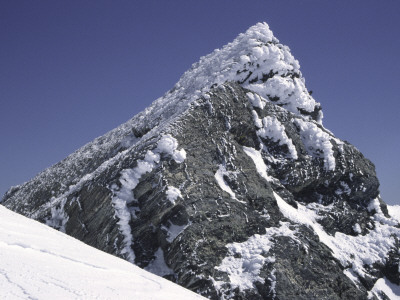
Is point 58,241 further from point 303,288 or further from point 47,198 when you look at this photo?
point 47,198

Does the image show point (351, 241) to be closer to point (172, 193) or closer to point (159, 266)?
point (172, 193)

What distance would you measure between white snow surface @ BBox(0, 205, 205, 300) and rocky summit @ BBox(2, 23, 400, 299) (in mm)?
10706

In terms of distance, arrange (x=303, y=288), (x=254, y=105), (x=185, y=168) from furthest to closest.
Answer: (x=254, y=105) → (x=185, y=168) → (x=303, y=288)

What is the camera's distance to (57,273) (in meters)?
5.79

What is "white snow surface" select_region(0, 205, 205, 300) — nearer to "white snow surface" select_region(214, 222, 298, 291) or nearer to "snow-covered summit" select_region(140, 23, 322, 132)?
"white snow surface" select_region(214, 222, 298, 291)

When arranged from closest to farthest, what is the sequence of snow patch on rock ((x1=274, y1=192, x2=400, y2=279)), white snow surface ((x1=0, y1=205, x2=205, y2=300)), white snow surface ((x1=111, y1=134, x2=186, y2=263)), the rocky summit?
white snow surface ((x1=0, y1=205, x2=205, y2=300))
the rocky summit
white snow surface ((x1=111, y1=134, x2=186, y2=263))
snow patch on rock ((x1=274, y1=192, x2=400, y2=279))

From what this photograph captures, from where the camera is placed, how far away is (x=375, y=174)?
31.6 m

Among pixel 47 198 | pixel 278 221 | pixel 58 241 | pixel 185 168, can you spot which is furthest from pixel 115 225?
pixel 47 198

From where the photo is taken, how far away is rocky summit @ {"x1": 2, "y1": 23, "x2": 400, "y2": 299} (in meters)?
18.8

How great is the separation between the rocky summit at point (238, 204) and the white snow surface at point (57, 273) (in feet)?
35.1

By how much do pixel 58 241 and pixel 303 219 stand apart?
65.6 feet

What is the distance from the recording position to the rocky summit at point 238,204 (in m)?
18.8

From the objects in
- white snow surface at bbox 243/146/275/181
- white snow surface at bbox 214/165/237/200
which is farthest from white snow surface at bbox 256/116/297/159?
white snow surface at bbox 214/165/237/200

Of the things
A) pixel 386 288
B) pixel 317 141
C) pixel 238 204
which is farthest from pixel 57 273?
pixel 317 141
